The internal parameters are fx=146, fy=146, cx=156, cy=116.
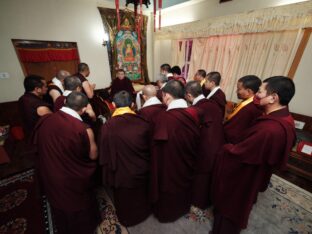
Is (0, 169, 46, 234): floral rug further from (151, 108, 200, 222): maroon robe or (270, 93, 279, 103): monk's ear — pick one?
(270, 93, 279, 103): monk's ear

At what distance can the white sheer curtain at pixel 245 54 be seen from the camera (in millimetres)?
2821

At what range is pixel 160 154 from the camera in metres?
1.41

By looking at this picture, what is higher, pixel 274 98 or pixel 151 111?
pixel 274 98

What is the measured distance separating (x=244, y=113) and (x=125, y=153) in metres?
1.46

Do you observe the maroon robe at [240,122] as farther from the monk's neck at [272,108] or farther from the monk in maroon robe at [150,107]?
the monk in maroon robe at [150,107]

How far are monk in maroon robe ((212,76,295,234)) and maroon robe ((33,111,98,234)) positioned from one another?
4.19 feet

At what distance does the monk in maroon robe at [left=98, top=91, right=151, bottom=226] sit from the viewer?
4.25 ft

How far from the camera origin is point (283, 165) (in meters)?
1.06

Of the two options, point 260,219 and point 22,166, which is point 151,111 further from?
point 22,166

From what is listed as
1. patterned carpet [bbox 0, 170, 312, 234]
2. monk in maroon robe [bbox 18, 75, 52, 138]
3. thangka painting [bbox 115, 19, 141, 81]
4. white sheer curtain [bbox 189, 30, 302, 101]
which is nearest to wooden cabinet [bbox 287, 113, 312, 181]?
patterned carpet [bbox 0, 170, 312, 234]

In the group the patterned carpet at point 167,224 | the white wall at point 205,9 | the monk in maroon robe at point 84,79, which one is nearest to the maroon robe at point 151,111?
the patterned carpet at point 167,224

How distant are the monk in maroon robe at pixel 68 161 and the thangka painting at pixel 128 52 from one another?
4208 mm

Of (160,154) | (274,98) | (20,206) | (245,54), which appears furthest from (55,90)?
(245,54)

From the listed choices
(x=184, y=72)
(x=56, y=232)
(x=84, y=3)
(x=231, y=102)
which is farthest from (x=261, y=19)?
(x=56, y=232)
